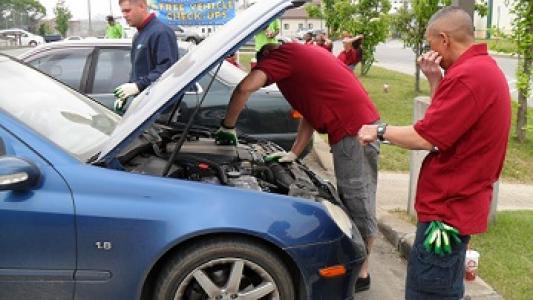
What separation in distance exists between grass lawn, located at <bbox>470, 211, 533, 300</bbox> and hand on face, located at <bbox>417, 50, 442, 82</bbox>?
1.74 m

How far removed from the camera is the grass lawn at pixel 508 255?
373 cm

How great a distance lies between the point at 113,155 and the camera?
282 cm

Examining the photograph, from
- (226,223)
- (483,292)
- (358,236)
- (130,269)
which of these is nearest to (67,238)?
(130,269)

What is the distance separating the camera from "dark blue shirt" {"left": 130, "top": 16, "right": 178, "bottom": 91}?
15.1 ft

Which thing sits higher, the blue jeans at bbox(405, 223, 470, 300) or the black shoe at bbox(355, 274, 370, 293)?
the blue jeans at bbox(405, 223, 470, 300)

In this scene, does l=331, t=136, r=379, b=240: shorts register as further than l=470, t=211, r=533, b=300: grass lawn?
No

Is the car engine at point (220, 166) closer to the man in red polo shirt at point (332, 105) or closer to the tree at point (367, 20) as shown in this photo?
the man in red polo shirt at point (332, 105)

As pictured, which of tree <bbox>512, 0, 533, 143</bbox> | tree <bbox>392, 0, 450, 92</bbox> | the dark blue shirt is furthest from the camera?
tree <bbox>392, 0, 450, 92</bbox>

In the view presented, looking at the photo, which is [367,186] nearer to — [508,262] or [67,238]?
[508,262]

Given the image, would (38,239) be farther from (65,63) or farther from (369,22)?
(369,22)

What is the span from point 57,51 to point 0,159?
3.38 m

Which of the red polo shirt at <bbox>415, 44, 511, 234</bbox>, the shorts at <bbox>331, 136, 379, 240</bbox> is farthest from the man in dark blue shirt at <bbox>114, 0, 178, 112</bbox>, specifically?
the red polo shirt at <bbox>415, 44, 511, 234</bbox>

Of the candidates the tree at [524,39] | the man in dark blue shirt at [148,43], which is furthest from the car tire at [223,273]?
the tree at [524,39]

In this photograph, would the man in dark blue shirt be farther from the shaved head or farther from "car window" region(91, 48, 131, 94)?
the shaved head
